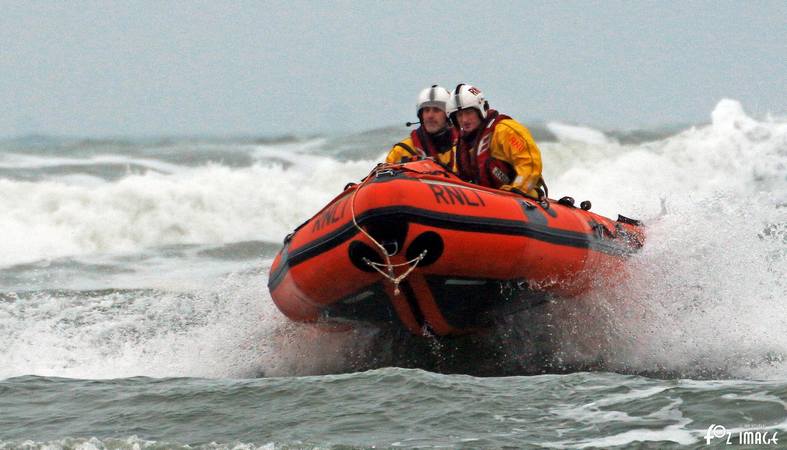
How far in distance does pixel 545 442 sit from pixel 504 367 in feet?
6.54

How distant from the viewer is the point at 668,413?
422 centimetres

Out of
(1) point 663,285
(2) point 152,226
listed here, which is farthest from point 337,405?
(2) point 152,226

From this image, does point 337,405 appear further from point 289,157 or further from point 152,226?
point 289,157

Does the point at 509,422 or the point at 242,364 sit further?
the point at 242,364

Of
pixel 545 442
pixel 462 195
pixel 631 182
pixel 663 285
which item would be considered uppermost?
pixel 631 182

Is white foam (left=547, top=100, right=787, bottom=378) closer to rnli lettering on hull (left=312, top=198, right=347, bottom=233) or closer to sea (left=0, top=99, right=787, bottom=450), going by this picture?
sea (left=0, top=99, right=787, bottom=450)

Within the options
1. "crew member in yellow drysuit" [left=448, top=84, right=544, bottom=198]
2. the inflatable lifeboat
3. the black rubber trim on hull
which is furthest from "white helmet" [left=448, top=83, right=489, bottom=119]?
the black rubber trim on hull

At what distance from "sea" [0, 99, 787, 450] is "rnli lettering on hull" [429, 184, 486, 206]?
0.86m

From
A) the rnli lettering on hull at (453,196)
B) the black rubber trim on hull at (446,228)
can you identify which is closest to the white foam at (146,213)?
the black rubber trim on hull at (446,228)

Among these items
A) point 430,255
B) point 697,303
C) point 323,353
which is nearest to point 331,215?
point 430,255

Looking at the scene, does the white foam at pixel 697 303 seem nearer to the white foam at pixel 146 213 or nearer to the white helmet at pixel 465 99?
the white helmet at pixel 465 99

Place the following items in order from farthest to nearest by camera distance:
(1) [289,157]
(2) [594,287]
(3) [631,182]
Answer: (1) [289,157] → (3) [631,182] → (2) [594,287]

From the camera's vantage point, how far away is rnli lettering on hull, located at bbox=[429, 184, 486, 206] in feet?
17.9

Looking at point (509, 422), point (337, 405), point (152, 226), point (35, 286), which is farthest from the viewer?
point (152, 226)
